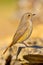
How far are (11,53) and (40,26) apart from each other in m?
0.44

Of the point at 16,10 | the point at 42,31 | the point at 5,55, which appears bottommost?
the point at 5,55

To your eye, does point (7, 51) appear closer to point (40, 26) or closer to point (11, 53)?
point (11, 53)

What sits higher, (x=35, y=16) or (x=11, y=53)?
(x=35, y=16)

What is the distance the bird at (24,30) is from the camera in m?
3.53

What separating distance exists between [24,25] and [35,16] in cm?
17

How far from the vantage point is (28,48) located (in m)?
3.56

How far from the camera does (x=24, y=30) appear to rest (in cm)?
354

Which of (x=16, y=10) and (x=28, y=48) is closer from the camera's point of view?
(x=28, y=48)

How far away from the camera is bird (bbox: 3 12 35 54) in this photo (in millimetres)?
3529

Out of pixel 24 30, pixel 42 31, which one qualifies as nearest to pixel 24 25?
pixel 24 30

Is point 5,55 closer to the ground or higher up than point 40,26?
closer to the ground

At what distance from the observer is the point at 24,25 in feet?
11.7

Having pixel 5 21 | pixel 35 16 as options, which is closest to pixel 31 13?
pixel 35 16

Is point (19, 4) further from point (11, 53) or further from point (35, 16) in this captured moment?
point (11, 53)
